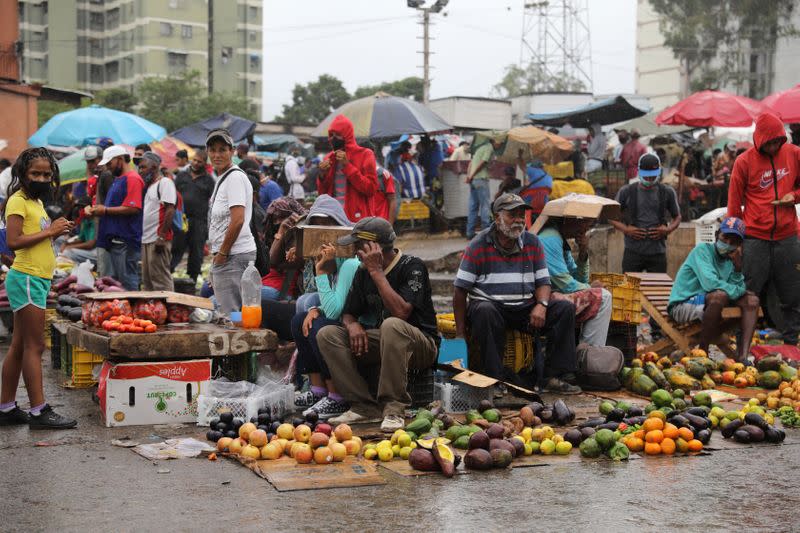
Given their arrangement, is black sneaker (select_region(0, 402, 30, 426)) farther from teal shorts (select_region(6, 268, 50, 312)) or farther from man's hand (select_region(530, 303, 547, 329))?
man's hand (select_region(530, 303, 547, 329))

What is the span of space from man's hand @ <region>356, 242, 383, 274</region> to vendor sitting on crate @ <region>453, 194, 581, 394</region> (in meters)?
1.20

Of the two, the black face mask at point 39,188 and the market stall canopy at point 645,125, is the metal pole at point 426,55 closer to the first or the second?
the market stall canopy at point 645,125

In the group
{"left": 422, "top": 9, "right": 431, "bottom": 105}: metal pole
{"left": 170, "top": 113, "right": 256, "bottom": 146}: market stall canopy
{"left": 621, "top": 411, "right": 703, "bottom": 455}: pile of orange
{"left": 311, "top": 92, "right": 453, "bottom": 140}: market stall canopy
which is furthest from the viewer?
{"left": 422, "top": 9, "right": 431, "bottom": 105}: metal pole

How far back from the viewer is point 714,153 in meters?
22.8

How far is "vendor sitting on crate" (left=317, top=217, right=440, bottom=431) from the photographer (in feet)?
22.0

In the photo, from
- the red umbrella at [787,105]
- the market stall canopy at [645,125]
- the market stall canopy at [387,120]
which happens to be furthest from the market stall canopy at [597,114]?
the red umbrella at [787,105]

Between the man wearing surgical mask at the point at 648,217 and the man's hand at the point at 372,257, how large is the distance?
4722 mm

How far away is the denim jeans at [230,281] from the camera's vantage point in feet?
26.2

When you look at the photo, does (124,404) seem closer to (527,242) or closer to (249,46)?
(527,242)

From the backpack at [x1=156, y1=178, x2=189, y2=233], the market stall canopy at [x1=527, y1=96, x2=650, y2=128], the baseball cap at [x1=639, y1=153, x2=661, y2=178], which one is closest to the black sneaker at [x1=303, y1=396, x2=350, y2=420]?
the baseball cap at [x1=639, y1=153, x2=661, y2=178]

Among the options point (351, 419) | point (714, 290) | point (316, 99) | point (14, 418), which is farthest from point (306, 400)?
point (316, 99)

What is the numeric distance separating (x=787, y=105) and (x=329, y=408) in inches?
443

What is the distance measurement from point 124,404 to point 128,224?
182 inches

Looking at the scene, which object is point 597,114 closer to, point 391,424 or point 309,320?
point 309,320
